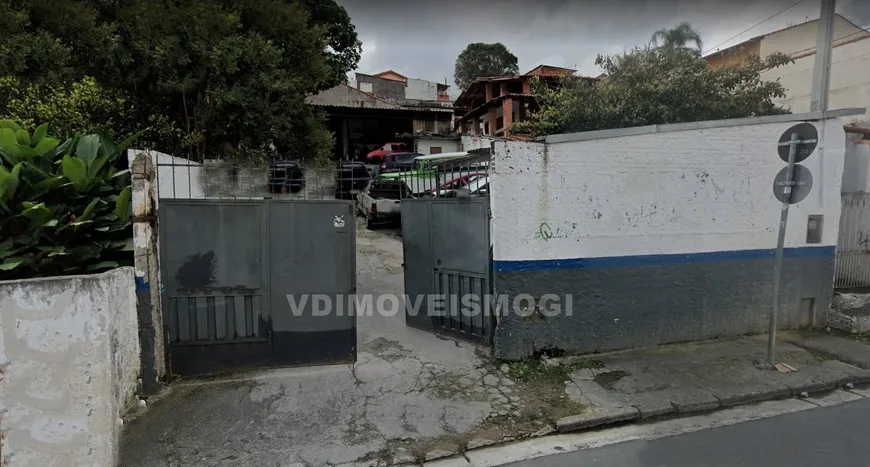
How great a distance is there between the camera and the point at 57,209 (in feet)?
13.5

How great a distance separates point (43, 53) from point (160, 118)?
2.16 metres

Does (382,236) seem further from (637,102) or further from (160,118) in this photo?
(637,102)

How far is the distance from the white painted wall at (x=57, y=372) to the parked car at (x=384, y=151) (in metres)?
20.7

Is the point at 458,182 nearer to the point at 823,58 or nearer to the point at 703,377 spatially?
the point at 703,377

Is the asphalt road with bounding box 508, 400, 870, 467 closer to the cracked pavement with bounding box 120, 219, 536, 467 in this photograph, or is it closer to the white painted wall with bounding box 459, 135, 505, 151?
the cracked pavement with bounding box 120, 219, 536, 467

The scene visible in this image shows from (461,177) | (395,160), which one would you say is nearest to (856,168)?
(461,177)

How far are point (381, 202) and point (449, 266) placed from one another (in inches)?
284

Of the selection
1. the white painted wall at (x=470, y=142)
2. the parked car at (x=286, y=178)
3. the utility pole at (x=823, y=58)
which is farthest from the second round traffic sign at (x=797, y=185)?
the white painted wall at (x=470, y=142)

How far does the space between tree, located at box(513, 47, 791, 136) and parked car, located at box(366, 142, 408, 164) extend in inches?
555

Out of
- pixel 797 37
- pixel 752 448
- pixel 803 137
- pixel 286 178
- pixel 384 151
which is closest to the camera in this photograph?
pixel 752 448

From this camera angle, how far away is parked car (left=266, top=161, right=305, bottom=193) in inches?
205

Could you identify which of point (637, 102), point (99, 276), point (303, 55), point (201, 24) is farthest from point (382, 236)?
point (99, 276)

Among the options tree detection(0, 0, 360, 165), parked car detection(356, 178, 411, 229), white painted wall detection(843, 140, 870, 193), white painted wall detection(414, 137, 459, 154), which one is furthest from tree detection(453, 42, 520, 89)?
white painted wall detection(843, 140, 870, 193)

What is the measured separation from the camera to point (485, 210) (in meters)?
5.19
